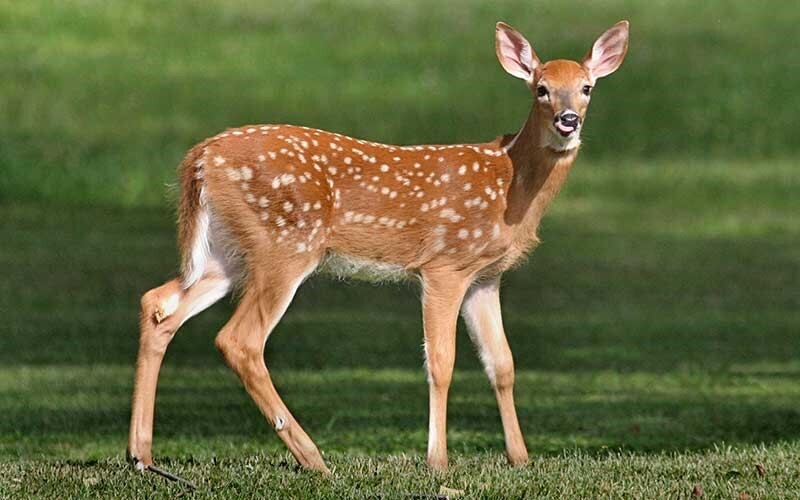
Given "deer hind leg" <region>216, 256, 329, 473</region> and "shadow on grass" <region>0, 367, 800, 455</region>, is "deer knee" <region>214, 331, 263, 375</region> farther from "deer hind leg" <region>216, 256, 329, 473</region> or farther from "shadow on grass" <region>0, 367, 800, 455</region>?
"shadow on grass" <region>0, 367, 800, 455</region>

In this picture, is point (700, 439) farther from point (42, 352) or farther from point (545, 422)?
point (42, 352)

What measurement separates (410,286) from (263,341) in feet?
10.7

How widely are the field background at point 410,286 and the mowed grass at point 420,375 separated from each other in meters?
0.04

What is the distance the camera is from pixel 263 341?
1053cm

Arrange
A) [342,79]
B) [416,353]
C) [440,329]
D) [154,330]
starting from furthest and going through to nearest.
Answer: [342,79]
[416,353]
[440,329]
[154,330]

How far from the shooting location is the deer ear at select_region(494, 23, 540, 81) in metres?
11.5

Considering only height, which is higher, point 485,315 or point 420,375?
point 485,315

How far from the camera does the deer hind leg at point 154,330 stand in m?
10.5

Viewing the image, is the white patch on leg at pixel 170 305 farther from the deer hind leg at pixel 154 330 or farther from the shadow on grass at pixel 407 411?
the shadow on grass at pixel 407 411

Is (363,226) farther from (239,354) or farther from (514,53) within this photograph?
(514,53)

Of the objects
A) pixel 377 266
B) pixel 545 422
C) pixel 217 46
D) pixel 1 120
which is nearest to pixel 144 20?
pixel 217 46

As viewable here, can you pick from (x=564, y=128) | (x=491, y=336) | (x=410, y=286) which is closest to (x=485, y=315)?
(x=491, y=336)

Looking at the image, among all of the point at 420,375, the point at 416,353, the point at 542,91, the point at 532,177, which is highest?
the point at 542,91

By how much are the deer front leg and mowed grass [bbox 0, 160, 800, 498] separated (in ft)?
1.24
